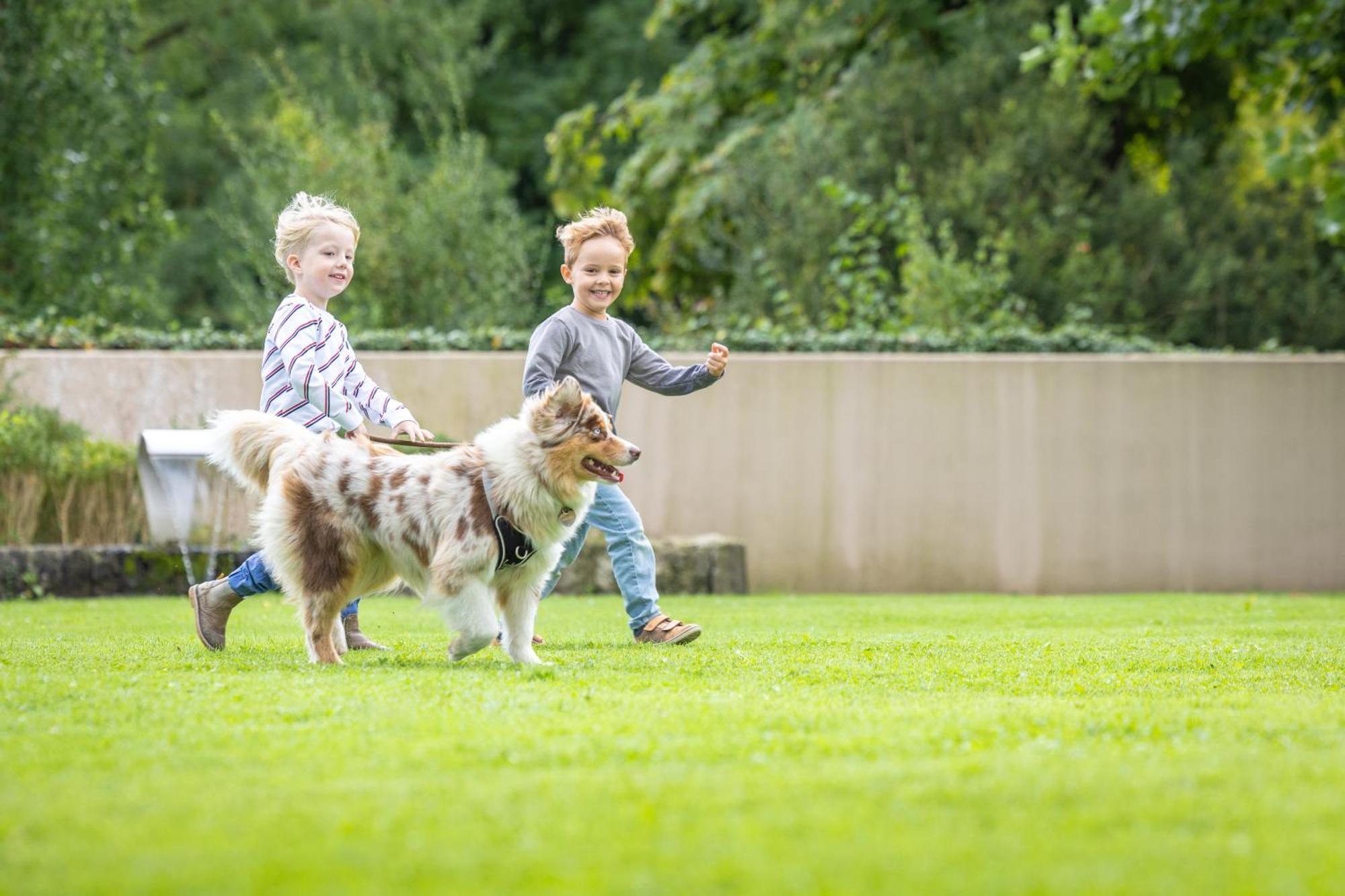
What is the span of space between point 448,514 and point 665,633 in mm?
1790

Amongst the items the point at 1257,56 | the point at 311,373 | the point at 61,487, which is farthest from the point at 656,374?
the point at 1257,56

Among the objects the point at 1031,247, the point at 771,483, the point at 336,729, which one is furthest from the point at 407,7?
the point at 336,729

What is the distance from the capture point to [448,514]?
22.5 feet

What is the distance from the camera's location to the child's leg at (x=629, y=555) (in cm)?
831

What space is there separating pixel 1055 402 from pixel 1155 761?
10248mm

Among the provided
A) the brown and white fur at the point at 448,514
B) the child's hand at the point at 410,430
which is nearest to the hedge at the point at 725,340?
the child's hand at the point at 410,430

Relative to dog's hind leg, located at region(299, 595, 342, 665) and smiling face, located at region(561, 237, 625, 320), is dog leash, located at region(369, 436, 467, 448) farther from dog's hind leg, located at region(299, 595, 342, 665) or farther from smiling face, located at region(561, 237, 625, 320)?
smiling face, located at region(561, 237, 625, 320)

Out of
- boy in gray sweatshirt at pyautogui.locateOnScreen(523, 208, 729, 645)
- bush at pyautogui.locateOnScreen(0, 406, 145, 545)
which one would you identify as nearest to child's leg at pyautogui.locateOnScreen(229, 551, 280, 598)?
boy in gray sweatshirt at pyautogui.locateOnScreen(523, 208, 729, 645)

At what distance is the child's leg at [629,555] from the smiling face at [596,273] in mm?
990

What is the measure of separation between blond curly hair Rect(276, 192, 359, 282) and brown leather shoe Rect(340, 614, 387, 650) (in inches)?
70.0

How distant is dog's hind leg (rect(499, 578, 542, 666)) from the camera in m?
7.06

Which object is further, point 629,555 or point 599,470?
point 629,555

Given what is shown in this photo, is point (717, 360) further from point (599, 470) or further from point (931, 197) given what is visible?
point (931, 197)

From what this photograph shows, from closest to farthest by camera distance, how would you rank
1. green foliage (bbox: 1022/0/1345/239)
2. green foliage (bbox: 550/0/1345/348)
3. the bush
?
the bush, green foliage (bbox: 1022/0/1345/239), green foliage (bbox: 550/0/1345/348)
